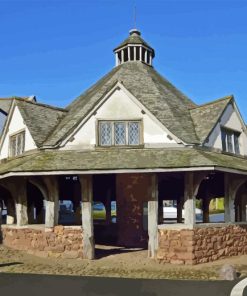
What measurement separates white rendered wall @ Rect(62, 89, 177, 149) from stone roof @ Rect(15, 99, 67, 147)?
6.36ft

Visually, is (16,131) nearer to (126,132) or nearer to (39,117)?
(39,117)

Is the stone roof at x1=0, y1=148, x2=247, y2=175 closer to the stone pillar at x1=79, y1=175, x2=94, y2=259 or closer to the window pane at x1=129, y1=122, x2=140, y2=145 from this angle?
the window pane at x1=129, y1=122, x2=140, y2=145

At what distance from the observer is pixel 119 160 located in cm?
1506

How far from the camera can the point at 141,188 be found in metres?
19.7

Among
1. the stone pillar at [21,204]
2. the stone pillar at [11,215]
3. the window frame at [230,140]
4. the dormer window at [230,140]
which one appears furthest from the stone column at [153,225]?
the stone pillar at [11,215]

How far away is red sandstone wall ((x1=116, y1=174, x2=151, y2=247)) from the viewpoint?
19.5 m

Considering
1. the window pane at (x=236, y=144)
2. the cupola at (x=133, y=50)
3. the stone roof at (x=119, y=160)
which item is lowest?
the stone roof at (x=119, y=160)

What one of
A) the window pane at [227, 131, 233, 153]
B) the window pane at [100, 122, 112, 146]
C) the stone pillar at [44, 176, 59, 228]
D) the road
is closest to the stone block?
the road

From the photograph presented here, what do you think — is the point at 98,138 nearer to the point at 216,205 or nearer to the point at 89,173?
the point at 89,173

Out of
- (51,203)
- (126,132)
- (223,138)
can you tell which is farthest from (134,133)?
(223,138)

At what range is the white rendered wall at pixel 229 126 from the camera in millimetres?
17631

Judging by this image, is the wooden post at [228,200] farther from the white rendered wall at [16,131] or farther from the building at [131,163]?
the white rendered wall at [16,131]

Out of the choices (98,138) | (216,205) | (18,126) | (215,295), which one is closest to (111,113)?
(98,138)

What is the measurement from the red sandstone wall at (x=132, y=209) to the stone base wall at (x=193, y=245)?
5.07 metres
